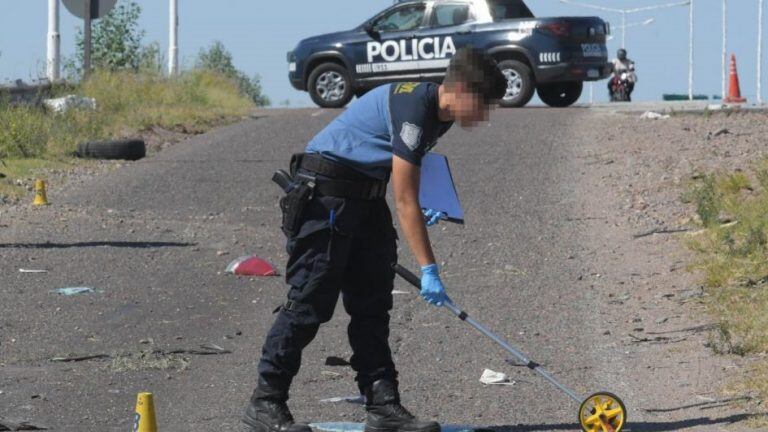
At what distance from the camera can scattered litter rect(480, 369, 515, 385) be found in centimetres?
759

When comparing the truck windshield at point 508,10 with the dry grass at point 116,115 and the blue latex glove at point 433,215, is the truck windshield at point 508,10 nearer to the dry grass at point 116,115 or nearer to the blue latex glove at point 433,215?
the dry grass at point 116,115

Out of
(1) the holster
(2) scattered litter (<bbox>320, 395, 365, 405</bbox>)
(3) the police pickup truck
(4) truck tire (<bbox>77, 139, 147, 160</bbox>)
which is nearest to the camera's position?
(1) the holster

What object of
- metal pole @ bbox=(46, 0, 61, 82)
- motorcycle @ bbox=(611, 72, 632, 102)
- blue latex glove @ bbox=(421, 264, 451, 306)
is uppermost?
metal pole @ bbox=(46, 0, 61, 82)

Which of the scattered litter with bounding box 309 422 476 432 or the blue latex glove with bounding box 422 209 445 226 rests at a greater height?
the blue latex glove with bounding box 422 209 445 226

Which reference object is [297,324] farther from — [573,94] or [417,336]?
[573,94]

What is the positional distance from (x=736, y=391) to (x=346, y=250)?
222 centimetres

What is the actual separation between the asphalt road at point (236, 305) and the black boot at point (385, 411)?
36 cm

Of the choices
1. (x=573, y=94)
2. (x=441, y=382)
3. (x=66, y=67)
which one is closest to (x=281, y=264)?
(x=441, y=382)

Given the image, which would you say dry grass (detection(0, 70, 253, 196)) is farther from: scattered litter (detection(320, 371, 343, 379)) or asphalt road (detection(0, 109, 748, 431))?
scattered litter (detection(320, 371, 343, 379))

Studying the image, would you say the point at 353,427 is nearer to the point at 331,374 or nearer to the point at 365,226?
the point at 365,226

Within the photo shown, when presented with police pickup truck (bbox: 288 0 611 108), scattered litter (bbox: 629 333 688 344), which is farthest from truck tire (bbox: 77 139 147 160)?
scattered litter (bbox: 629 333 688 344)

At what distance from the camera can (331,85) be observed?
24375 mm

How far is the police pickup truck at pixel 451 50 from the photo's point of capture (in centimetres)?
2280

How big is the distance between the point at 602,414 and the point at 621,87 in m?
25.4
